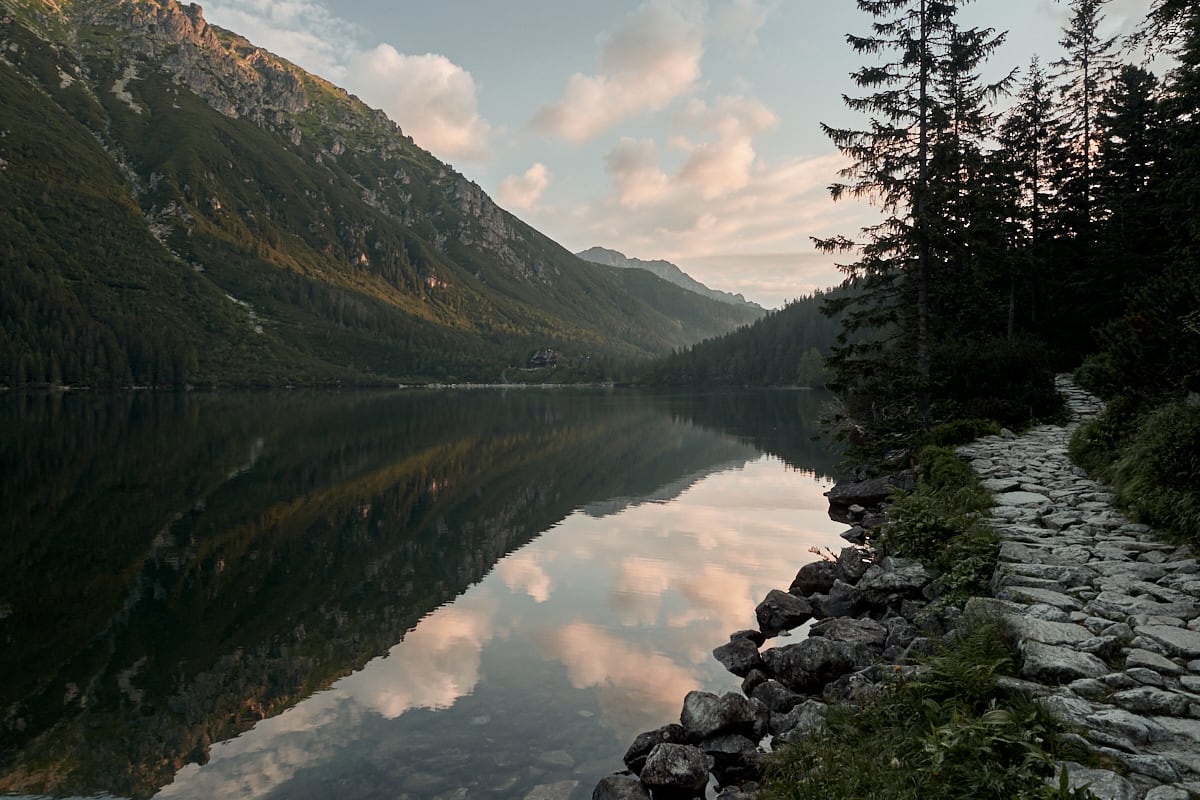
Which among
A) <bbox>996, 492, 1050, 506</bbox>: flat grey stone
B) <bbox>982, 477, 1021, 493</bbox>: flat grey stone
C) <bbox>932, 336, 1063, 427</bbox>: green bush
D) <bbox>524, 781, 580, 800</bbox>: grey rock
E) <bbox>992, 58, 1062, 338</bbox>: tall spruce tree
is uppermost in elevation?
<bbox>992, 58, 1062, 338</bbox>: tall spruce tree

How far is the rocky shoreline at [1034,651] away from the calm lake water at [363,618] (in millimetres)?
1415

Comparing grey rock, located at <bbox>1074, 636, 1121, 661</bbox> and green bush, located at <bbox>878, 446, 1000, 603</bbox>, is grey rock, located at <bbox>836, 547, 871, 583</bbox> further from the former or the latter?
grey rock, located at <bbox>1074, 636, 1121, 661</bbox>

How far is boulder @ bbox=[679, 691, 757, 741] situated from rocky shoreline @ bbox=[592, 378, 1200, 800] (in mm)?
21

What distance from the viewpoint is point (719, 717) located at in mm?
9398

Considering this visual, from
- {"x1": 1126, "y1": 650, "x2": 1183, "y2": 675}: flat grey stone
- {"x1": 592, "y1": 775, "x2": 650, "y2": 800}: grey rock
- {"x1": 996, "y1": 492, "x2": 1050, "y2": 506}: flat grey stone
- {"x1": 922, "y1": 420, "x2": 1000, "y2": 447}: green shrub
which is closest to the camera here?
{"x1": 1126, "y1": 650, "x2": 1183, "y2": 675}: flat grey stone

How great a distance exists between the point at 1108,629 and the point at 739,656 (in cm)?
629

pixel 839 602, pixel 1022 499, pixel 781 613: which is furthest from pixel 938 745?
pixel 1022 499

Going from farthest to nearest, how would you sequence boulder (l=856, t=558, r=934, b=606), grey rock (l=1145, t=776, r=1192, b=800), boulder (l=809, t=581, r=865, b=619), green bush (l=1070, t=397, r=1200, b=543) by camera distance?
boulder (l=809, t=581, r=865, b=619) → boulder (l=856, t=558, r=934, b=606) → green bush (l=1070, t=397, r=1200, b=543) → grey rock (l=1145, t=776, r=1192, b=800)

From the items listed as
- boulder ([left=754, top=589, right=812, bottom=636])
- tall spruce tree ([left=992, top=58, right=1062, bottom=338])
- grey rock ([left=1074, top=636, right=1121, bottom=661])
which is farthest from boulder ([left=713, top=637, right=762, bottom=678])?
tall spruce tree ([left=992, top=58, right=1062, bottom=338])

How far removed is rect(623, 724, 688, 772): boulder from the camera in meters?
9.35

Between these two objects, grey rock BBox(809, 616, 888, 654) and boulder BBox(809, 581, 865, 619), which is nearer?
grey rock BBox(809, 616, 888, 654)

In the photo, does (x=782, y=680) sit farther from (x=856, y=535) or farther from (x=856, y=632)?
(x=856, y=535)

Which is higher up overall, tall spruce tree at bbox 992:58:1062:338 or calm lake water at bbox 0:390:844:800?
tall spruce tree at bbox 992:58:1062:338

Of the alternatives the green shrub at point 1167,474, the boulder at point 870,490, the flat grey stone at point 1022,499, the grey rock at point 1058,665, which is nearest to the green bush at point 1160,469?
the green shrub at point 1167,474
